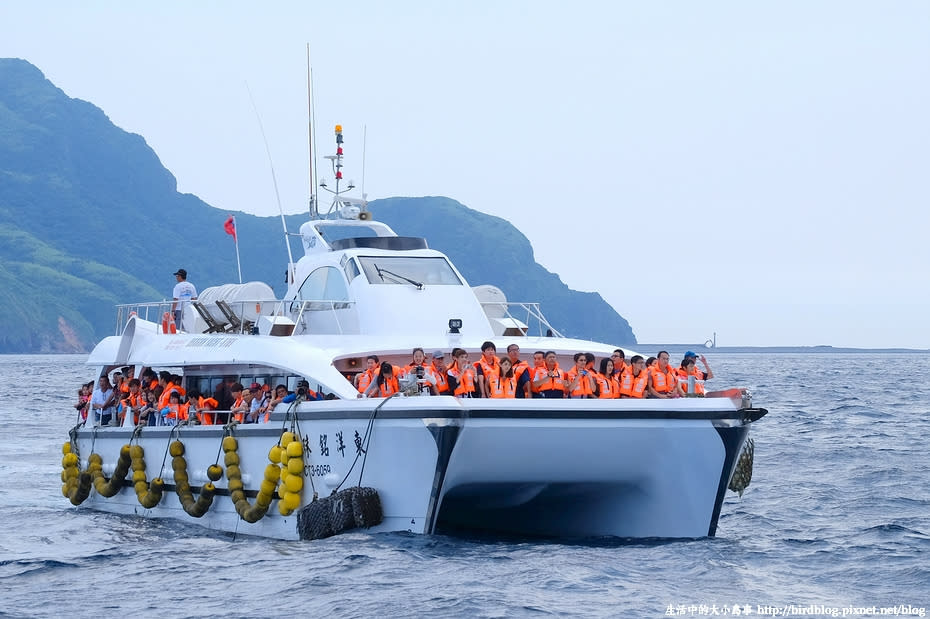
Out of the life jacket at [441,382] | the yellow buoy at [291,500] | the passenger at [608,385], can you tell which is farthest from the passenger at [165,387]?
the passenger at [608,385]

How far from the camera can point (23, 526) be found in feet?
58.0

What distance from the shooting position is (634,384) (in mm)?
14438

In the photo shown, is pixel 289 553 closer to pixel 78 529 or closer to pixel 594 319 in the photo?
pixel 78 529

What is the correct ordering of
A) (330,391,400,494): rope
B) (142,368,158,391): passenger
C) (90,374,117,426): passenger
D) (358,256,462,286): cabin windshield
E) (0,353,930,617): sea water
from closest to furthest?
(0,353,930,617): sea water
(330,391,400,494): rope
(358,256,462,286): cabin windshield
(142,368,158,391): passenger
(90,374,117,426): passenger

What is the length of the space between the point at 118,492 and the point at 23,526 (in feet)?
4.87

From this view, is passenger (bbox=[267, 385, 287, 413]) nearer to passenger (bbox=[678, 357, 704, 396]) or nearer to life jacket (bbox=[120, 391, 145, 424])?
life jacket (bbox=[120, 391, 145, 424])

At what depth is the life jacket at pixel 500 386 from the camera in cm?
1423

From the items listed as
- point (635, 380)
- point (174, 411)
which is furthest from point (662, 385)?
point (174, 411)

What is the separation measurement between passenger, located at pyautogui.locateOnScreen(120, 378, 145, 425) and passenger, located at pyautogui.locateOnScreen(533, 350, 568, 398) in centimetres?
643

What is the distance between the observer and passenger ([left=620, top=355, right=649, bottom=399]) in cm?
1441

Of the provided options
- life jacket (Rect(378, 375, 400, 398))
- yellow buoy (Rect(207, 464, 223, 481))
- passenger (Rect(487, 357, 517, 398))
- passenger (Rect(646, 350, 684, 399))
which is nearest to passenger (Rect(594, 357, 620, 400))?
passenger (Rect(646, 350, 684, 399))

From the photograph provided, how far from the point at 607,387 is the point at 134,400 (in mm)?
7405

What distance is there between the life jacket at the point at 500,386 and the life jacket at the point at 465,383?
20cm

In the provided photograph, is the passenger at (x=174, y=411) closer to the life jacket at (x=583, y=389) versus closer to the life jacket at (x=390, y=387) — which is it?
the life jacket at (x=390, y=387)
